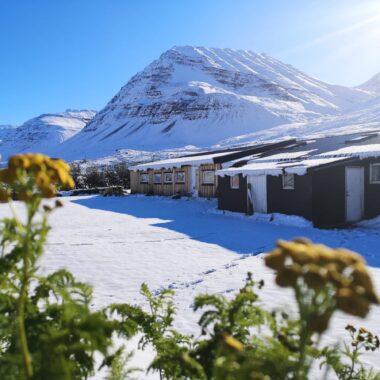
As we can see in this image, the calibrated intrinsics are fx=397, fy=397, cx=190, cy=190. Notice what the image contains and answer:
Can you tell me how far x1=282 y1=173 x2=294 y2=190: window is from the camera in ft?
51.7

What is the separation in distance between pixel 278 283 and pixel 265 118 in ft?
490

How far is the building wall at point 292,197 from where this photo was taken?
14867 mm

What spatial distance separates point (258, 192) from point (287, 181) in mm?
1722

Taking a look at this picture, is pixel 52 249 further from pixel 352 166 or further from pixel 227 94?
pixel 227 94

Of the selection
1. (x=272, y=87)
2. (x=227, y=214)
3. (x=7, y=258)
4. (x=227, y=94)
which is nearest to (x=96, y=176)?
(x=227, y=214)

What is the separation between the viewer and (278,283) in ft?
3.13

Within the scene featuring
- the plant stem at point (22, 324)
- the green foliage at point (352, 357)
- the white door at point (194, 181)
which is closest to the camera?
the plant stem at point (22, 324)

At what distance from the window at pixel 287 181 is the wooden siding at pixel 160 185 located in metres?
10.7

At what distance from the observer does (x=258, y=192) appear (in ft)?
57.1

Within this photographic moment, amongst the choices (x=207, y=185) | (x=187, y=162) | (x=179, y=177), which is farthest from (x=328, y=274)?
(x=179, y=177)

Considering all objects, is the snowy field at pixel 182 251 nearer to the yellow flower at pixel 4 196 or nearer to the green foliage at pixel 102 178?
the yellow flower at pixel 4 196

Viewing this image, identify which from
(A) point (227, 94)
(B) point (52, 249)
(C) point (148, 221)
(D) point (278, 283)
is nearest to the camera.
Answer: (D) point (278, 283)

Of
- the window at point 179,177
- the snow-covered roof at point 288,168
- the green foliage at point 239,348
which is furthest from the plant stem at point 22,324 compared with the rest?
the window at point 179,177

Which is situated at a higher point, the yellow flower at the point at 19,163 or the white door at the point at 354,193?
the yellow flower at the point at 19,163
